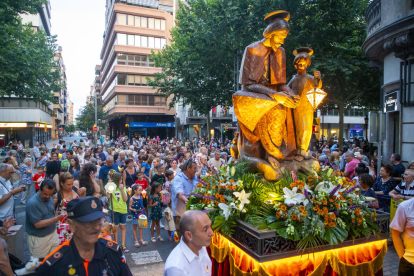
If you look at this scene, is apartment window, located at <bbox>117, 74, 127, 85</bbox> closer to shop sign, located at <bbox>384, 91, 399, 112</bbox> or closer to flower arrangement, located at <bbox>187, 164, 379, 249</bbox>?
shop sign, located at <bbox>384, 91, 399, 112</bbox>

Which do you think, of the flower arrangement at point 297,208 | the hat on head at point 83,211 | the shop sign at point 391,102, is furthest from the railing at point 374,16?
the hat on head at point 83,211

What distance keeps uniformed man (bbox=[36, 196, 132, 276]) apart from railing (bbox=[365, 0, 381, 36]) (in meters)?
12.9

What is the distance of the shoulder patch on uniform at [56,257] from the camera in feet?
7.35

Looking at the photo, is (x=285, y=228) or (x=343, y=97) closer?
(x=285, y=228)

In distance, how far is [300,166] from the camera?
5.16m

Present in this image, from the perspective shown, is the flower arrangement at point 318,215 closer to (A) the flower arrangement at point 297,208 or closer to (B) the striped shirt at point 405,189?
(A) the flower arrangement at point 297,208

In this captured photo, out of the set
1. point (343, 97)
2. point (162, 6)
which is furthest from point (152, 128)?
Answer: point (343, 97)

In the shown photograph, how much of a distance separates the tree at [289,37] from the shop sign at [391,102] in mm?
3676

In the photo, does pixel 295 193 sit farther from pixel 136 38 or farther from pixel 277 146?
pixel 136 38

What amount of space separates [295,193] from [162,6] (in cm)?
5140

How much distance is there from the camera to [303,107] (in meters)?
5.26

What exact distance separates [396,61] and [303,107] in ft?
28.7

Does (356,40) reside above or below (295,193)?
above

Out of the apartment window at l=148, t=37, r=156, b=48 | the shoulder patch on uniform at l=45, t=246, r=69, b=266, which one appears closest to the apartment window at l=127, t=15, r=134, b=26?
the apartment window at l=148, t=37, r=156, b=48
